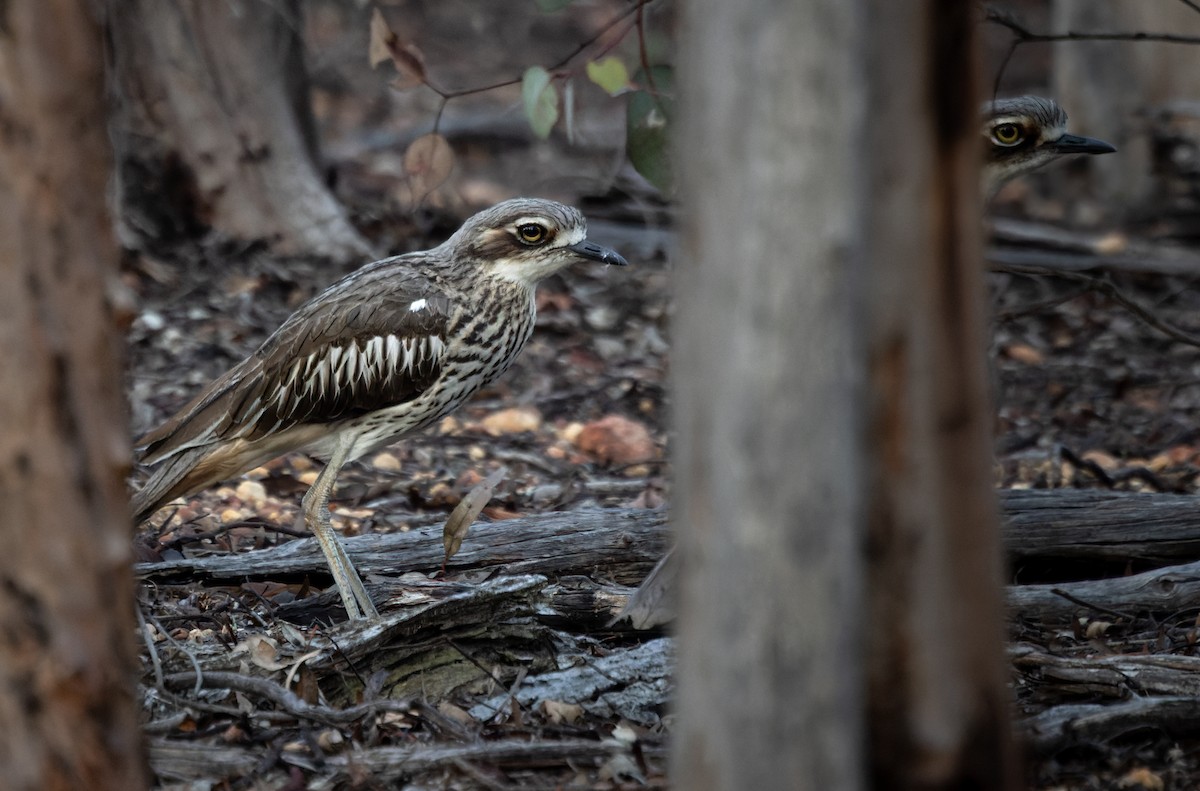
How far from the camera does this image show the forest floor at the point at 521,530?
10.6 ft

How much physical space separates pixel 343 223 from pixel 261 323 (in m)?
0.96

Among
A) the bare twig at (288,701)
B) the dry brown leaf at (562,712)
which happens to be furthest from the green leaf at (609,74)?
the bare twig at (288,701)

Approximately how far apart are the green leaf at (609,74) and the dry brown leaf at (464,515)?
1406 mm

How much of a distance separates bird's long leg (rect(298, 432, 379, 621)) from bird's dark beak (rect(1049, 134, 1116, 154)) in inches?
116

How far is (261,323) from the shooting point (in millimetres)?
7465

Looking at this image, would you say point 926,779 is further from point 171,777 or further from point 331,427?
point 331,427

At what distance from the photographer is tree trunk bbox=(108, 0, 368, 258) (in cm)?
→ 778

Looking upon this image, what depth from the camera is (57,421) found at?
7.41 feet

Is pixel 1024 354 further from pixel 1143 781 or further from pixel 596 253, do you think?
pixel 1143 781

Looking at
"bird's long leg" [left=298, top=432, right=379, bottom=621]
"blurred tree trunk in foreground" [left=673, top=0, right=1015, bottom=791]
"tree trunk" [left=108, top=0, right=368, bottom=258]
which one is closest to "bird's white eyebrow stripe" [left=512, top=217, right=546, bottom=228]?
"bird's long leg" [left=298, top=432, right=379, bottom=621]

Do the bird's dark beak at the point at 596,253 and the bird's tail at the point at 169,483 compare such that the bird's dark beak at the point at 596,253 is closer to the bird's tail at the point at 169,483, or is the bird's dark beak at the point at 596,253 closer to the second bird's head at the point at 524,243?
the second bird's head at the point at 524,243

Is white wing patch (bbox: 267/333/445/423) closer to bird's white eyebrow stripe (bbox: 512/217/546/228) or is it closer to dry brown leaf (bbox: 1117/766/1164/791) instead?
bird's white eyebrow stripe (bbox: 512/217/546/228)

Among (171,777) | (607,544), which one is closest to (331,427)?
(607,544)

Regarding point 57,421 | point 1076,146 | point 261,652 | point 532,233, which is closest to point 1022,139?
point 1076,146
